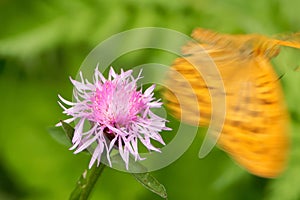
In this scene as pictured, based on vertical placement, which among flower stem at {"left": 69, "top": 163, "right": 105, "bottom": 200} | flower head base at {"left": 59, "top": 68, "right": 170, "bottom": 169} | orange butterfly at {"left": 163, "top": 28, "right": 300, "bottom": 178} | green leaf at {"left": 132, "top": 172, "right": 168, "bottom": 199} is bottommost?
flower stem at {"left": 69, "top": 163, "right": 105, "bottom": 200}

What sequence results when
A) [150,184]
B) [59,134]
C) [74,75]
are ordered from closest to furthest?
[150,184] < [59,134] < [74,75]

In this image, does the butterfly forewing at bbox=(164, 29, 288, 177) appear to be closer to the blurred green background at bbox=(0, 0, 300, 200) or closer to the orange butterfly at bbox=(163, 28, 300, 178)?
the orange butterfly at bbox=(163, 28, 300, 178)

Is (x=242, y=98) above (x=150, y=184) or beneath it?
above

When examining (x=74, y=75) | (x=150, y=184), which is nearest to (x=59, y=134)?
(x=150, y=184)

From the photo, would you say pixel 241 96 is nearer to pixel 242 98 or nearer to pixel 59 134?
pixel 242 98

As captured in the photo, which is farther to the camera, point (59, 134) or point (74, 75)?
point (74, 75)

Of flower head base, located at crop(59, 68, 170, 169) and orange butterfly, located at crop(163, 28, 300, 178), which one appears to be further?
flower head base, located at crop(59, 68, 170, 169)

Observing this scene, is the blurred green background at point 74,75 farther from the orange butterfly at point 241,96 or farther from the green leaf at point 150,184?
the green leaf at point 150,184

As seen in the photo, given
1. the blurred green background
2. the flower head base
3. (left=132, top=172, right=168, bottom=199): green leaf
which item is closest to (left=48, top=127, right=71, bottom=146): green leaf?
the flower head base
